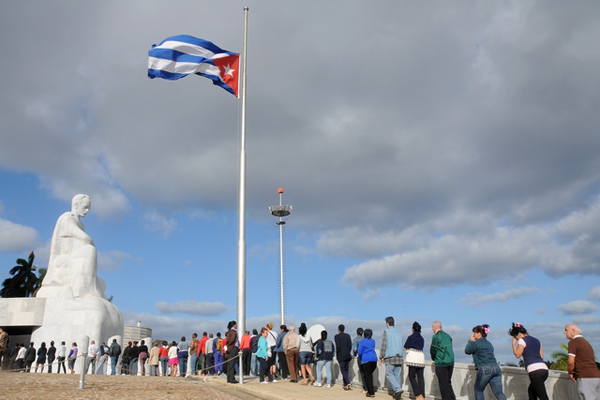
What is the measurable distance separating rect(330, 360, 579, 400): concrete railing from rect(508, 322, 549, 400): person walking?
418 mm

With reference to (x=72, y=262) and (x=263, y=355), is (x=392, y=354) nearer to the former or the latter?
(x=263, y=355)

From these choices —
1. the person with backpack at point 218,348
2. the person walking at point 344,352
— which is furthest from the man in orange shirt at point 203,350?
the person walking at point 344,352

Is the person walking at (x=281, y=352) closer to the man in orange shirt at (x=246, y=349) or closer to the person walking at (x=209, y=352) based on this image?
the man in orange shirt at (x=246, y=349)

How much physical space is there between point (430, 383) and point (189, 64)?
12.0 metres

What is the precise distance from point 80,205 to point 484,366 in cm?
2210

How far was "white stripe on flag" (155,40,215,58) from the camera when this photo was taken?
55.5 ft

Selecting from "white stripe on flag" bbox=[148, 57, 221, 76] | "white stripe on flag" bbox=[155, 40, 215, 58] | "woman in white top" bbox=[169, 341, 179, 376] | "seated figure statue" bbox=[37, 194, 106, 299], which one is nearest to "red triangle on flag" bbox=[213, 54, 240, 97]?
"white stripe on flag" bbox=[155, 40, 215, 58]

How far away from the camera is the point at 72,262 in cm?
2375

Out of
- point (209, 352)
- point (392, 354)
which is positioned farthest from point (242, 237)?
point (392, 354)

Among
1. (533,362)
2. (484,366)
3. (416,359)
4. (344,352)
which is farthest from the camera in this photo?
(344,352)

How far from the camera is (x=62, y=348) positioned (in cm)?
1997

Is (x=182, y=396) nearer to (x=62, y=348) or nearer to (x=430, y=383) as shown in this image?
(x=430, y=383)

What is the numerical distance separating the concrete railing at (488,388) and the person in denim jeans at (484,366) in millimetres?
632

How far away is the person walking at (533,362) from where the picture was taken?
7.83 meters
